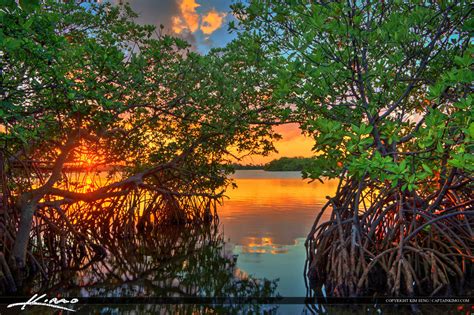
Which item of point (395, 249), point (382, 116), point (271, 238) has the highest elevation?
point (382, 116)

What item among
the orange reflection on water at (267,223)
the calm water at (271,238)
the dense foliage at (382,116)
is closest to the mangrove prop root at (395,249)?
the dense foliage at (382,116)

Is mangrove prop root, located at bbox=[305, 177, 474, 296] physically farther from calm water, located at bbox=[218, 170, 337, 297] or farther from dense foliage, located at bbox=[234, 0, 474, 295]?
calm water, located at bbox=[218, 170, 337, 297]

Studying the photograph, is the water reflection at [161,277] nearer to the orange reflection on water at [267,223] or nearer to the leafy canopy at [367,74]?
the orange reflection on water at [267,223]

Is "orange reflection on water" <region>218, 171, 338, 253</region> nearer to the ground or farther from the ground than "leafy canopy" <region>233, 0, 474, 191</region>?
nearer to the ground

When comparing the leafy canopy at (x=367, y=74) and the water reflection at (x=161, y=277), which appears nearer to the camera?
the leafy canopy at (x=367, y=74)

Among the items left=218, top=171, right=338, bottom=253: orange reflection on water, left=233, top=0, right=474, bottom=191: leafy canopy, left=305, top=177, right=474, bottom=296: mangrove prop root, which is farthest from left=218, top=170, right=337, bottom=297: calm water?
left=233, top=0, right=474, bottom=191: leafy canopy

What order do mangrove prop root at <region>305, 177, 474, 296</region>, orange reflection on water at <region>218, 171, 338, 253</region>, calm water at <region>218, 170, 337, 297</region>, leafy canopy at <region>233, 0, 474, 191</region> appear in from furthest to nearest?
orange reflection on water at <region>218, 171, 338, 253</region>, calm water at <region>218, 170, 337, 297</region>, mangrove prop root at <region>305, 177, 474, 296</region>, leafy canopy at <region>233, 0, 474, 191</region>

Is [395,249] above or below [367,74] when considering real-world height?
below

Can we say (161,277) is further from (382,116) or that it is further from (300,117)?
(382,116)

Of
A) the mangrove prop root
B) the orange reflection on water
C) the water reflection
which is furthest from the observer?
the orange reflection on water

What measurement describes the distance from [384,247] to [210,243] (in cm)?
743

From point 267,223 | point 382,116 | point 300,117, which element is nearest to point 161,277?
point 300,117

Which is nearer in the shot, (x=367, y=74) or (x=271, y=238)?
(x=367, y=74)

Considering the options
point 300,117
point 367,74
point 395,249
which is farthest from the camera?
point 300,117
